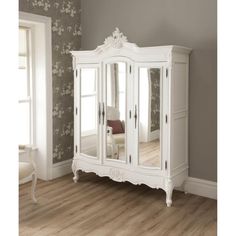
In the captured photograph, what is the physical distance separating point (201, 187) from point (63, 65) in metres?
2.31

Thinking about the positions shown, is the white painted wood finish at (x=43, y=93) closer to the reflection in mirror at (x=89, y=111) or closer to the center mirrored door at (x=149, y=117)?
the reflection in mirror at (x=89, y=111)

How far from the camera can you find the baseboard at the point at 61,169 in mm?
4488

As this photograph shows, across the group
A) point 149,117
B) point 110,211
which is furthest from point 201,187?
point 110,211

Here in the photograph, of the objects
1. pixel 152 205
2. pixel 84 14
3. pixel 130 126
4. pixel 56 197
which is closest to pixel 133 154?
pixel 130 126

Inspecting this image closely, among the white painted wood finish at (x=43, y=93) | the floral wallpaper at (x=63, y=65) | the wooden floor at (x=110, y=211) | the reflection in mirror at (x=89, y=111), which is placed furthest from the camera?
the floral wallpaper at (x=63, y=65)

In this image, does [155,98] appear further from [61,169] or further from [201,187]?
[61,169]

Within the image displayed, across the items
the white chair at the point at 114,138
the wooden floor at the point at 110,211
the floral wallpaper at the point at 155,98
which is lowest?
the wooden floor at the point at 110,211

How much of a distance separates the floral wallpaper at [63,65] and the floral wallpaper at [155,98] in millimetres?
1444

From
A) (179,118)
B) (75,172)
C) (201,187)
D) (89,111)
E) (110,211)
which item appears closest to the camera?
(110,211)

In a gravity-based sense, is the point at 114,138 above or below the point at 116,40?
below

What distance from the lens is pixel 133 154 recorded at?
375 cm

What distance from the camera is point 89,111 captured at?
4117mm

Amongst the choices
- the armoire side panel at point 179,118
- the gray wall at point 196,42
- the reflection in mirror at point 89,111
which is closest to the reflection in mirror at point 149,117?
the armoire side panel at point 179,118

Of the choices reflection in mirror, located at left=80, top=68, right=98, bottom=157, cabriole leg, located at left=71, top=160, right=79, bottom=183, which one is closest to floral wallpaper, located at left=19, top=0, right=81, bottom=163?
cabriole leg, located at left=71, top=160, right=79, bottom=183
